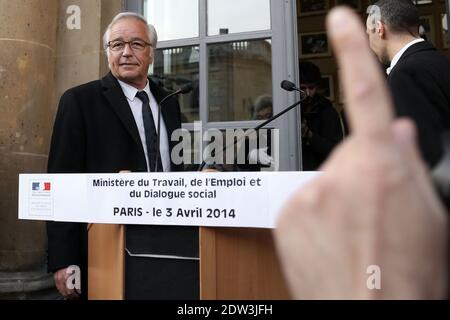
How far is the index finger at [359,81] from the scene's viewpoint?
45 cm

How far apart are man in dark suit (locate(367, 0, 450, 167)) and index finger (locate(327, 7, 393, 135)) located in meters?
0.51

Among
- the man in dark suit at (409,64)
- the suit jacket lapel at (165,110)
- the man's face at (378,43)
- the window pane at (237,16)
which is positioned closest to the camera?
the man in dark suit at (409,64)

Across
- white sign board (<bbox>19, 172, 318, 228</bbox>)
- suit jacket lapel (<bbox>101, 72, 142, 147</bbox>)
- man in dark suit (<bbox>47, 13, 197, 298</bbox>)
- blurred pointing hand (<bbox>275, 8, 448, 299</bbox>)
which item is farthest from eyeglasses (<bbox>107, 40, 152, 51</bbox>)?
blurred pointing hand (<bbox>275, 8, 448, 299</bbox>)

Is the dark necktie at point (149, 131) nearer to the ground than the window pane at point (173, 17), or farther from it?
nearer to the ground

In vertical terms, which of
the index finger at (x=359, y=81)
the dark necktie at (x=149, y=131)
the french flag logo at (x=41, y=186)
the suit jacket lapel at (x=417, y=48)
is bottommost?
the french flag logo at (x=41, y=186)

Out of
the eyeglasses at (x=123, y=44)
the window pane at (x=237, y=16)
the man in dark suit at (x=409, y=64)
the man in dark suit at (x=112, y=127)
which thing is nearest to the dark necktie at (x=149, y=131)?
the man in dark suit at (x=112, y=127)

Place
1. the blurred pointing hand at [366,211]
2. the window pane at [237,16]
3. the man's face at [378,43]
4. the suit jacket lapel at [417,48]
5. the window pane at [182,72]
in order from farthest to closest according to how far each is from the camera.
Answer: the window pane at [182,72]
the window pane at [237,16]
the man's face at [378,43]
the suit jacket lapel at [417,48]
the blurred pointing hand at [366,211]

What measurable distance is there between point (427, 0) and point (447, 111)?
4.91 metres

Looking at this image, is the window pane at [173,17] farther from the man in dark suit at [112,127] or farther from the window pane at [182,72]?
the man in dark suit at [112,127]

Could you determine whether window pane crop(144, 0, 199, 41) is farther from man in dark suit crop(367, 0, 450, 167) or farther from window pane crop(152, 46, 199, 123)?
man in dark suit crop(367, 0, 450, 167)

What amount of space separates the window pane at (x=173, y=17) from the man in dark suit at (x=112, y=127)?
1.55m

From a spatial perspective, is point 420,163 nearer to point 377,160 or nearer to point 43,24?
point 377,160

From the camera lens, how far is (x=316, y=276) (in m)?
0.46

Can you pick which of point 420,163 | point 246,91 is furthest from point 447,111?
point 246,91
